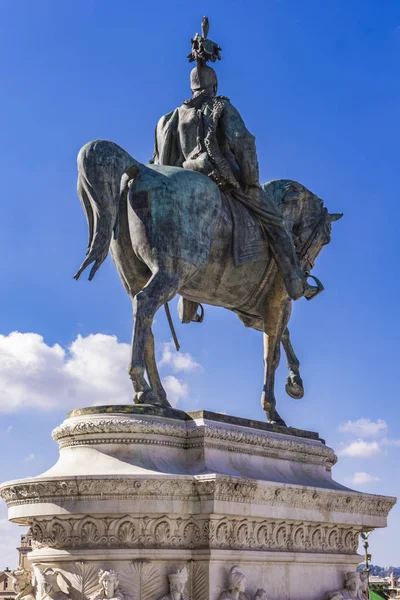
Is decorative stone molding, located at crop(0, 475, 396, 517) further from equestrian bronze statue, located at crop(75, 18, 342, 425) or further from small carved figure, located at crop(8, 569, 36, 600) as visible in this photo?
equestrian bronze statue, located at crop(75, 18, 342, 425)

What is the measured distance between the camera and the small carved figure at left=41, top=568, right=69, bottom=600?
10352mm

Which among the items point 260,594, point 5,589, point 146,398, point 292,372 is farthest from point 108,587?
point 5,589

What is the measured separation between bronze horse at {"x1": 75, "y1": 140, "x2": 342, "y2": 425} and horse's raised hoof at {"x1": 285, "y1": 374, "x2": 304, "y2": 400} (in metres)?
0.99

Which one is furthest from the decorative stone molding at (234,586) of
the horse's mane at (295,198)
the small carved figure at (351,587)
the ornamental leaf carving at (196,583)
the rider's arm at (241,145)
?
the horse's mane at (295,198)

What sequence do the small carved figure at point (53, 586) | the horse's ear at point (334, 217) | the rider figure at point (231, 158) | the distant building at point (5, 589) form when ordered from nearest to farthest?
the small carved figure at point (53, 586) < the rider figure at point (231, 158) < the horse's ear at point (334, 217) < the distant building at point (5, 589)

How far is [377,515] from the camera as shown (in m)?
13.5

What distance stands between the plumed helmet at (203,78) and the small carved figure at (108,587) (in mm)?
6944

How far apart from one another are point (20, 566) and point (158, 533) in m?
2.43

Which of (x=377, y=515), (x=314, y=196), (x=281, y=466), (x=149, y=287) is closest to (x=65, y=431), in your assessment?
(x=149, y=287)

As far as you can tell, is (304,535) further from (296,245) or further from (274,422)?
(296,245)

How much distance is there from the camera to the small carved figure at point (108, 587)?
9969 mm

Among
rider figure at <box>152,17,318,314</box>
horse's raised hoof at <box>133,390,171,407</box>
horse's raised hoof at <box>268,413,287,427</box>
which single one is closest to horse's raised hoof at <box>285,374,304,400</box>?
horse's raised hoof at <box>268,413,287,427</box>

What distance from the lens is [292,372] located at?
1452 centimetres

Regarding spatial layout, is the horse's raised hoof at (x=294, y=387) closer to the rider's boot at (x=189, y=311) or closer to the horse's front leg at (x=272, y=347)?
the horse's front leg at (x=272, y=347)
